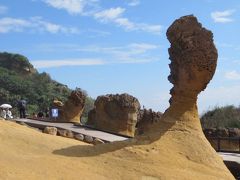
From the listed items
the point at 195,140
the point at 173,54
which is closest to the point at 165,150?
the point at 195,140

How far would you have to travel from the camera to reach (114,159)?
7.73 metres

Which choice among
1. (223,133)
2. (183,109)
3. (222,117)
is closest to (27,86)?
(222,117)

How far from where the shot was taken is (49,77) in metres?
50.5

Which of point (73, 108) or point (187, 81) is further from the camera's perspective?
point (73, 108)

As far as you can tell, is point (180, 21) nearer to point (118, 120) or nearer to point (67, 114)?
point (118, 120)

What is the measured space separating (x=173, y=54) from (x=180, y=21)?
591 millimetres

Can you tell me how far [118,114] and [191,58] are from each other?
28.8 ft

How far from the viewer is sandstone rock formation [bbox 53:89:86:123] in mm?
20125

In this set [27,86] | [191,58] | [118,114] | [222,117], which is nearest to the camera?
[191,58]

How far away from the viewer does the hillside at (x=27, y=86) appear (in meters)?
39.8

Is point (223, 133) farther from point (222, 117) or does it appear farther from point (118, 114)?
point (222, 117)

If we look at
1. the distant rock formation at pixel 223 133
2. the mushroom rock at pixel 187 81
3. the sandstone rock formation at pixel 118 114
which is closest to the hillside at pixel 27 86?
the sandstone rock formation at pixel 118 114

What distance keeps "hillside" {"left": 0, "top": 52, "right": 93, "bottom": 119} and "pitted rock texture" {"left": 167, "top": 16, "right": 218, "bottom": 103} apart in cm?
2750

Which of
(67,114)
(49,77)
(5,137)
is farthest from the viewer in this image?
(49,77)
